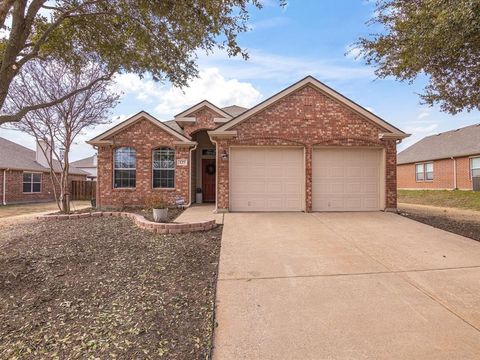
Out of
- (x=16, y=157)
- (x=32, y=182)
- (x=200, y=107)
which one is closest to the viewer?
(x=200, y=107)

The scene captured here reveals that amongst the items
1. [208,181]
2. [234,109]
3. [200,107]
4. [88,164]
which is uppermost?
[234,109]

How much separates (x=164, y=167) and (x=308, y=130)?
6746 mm

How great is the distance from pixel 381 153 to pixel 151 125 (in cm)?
987

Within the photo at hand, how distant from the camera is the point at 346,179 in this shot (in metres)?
10.4

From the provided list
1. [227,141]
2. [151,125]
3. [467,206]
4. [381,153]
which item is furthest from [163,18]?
[467,206]

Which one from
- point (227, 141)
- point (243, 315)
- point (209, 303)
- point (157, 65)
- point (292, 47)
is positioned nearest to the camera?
point (243, 315)

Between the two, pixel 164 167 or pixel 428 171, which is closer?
pixel 164 167

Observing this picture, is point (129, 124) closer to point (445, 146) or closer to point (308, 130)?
point (308, 130)

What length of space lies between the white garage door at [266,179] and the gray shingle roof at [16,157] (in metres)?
17.4

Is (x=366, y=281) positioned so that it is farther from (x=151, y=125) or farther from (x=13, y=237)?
(x=151, y=125)

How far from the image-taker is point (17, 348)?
275 centimetres

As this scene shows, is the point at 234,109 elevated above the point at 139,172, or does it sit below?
above

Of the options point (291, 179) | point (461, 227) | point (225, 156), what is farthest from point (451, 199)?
point (225, 156)

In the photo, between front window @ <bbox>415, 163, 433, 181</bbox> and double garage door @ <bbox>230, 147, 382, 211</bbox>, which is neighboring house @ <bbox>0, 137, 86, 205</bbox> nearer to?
double garage door @ <bbox>230, 147, 382, 211</bbox>
